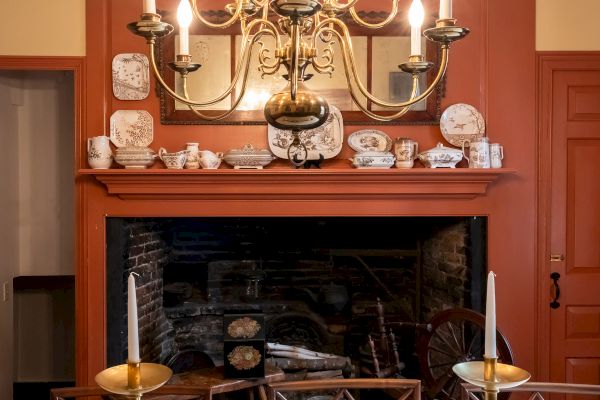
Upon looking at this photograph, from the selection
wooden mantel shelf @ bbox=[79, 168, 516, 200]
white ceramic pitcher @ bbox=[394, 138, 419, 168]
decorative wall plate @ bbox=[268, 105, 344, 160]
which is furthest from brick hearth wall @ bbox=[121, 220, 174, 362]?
white ceramic pitcher @ bbox=[394, 138, 419, 168]

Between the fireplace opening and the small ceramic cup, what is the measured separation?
685mm

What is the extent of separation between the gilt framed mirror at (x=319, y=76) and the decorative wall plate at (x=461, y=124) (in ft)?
0.19

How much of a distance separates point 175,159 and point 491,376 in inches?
86.4

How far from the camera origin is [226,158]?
123 inches

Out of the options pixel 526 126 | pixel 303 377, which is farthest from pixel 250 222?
pixel 526 126

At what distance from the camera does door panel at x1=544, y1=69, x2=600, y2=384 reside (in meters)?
3.29

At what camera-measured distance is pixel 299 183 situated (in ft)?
10.4

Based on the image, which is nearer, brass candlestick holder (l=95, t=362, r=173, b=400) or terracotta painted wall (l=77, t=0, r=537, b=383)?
brass candlestick holder (l=95, t=362, r=173, b=400)

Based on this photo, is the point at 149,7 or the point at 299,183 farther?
the point at 299,183

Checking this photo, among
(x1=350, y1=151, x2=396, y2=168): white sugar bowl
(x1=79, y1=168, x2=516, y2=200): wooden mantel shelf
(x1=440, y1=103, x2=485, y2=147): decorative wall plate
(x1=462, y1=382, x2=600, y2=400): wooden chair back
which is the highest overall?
(x1=440, y1=103, x2=485, y2=147): decorative wall plate

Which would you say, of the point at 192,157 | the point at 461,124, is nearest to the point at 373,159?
the point at 461,124

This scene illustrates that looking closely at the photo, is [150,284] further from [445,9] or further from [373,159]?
[445,9]

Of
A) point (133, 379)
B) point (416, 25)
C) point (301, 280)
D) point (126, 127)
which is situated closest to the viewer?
point (133, 379)

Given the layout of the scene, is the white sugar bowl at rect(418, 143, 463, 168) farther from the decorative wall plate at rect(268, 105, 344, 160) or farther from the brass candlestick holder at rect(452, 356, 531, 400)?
the brass candlestick holder at rect(452, 356, 531, 400)
